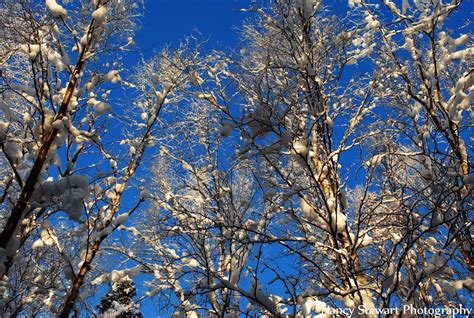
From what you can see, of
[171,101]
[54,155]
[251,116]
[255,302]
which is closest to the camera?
[255,302]

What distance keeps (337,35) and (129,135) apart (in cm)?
322

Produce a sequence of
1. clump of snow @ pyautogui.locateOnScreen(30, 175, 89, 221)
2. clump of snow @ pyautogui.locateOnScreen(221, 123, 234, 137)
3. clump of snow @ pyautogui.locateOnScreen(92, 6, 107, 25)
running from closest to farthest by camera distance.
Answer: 1. clump of snow @ pyautogui.locateOnScreen(221, 123, 234, 137)
2. clump of snow @ pyautogui.locateOnScreen(30, 175, 89, 221)
3. clump of snow @ pyautogui.locateOnScreen(92, 6, 107, 25)

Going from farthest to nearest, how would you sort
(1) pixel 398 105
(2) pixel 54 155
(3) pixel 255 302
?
(1) pixel 398 105 → (2) pixel 54 155 → (3) pixel 255 302

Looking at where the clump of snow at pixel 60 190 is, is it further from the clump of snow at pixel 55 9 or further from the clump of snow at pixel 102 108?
the clump of snow at pixel 55 9

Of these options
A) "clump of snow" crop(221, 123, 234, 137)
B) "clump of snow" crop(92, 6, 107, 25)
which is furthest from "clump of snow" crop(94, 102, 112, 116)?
"clump of snow" crop(221, 123, 234, 137)

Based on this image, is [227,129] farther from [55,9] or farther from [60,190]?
[55,9]

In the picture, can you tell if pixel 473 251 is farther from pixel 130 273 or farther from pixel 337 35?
pixel 130 273

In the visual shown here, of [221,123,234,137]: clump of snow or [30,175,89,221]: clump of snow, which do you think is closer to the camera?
[221,123,234,137]: clump of snow

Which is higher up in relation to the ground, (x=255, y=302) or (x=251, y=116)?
(x=251, y=116)

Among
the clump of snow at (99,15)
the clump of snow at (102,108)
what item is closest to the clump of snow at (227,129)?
the clump of snow at (102,108)

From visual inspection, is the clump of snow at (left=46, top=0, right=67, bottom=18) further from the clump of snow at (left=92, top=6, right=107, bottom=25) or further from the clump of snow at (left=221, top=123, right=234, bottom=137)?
the clump of snow at (left=221, top=123, right=234, bottom=137)

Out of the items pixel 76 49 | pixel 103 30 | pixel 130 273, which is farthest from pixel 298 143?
pixel 130 273

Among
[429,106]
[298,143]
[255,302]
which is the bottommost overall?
[255,302]

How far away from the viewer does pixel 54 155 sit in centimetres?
278
